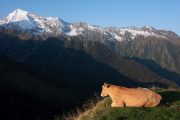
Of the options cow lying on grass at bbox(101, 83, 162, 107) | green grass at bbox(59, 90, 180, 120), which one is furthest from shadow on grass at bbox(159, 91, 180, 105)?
cow lying on grass at bbox(101, 83, 162, 107)

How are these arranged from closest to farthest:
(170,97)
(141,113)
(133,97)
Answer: (141,113) → (133,97) → (170,97)

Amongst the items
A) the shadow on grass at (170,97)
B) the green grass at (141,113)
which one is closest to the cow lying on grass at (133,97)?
the green grass at (141,113)

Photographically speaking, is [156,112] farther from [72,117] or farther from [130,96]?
[72,117]

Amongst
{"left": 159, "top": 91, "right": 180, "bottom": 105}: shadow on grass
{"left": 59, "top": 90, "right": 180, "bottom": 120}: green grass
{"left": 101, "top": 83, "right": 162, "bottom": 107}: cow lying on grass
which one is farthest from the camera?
{"left": 159, "top": 91, "right": 180, "bottom": 105}: shadow on grass

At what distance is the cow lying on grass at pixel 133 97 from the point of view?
22203mm

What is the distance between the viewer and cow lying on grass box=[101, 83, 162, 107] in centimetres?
2220

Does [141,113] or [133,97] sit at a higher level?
[133,97]

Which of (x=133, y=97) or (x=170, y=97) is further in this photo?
(x=170, y=97)

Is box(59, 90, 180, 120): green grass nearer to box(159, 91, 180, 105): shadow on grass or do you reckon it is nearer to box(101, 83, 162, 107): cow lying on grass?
box(159, 91, 180, 105): shadow on grass

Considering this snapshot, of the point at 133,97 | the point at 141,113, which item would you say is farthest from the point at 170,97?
the point at 141,113

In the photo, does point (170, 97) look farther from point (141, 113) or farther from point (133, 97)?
point (141, 113)

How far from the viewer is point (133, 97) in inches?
886

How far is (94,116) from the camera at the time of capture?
2141 cm

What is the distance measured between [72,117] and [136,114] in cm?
652
